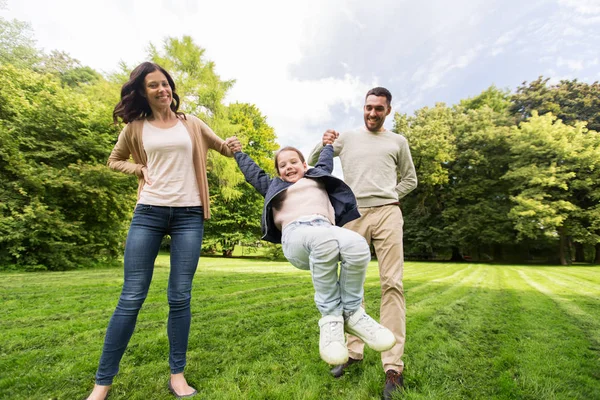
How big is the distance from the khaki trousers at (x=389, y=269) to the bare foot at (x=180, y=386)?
4.65 ft

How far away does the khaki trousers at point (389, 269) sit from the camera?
2396 millimetres

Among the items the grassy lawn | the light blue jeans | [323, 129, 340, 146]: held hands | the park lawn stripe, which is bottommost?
the grassy lawn

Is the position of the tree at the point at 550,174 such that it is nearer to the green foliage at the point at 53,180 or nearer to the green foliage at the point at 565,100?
the green foliage at the point at 565,100

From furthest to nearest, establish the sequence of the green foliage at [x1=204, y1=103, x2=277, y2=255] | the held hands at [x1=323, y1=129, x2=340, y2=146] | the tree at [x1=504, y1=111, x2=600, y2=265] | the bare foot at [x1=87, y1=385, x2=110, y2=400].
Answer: the green foliage at [x1=204, y1=103, x2=277, y2=255], the tree at [x1=504, y1=111, x2=600, y2=265], the held hands at [x1=323, y1=129, x2=340, y2=146], the bare foot at [x1=87, y1=385, x2=110, y2=400]

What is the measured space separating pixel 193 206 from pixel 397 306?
179 centimetres

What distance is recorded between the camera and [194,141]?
2.40 metres

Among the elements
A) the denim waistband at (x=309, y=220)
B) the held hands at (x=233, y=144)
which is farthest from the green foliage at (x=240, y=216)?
the denim waistband at (x=309, y=220)

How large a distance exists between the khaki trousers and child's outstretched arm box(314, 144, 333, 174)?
1.67 ft

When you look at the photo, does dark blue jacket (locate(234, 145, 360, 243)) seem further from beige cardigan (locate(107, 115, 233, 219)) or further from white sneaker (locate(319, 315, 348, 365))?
white sneaker (locate(319, 315, 348, 365))

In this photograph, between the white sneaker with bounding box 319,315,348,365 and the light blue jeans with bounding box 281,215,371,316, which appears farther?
the light blue jeans with bounding box 281,215,371,316

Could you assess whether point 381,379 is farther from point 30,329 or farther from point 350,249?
point 30,329

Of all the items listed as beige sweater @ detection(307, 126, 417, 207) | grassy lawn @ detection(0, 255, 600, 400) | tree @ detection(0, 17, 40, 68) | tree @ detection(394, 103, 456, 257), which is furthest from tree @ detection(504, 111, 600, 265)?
tree @ detection(0, 17, 40, 68)

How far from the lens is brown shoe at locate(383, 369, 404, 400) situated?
2.21 metres

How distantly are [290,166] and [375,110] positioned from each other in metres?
0.96
